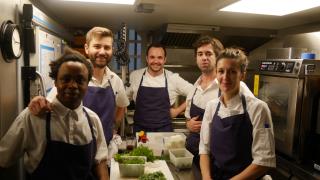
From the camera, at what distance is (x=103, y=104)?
1.90m

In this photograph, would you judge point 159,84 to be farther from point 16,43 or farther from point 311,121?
point 16,43

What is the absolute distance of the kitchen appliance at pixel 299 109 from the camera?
6.72 feet

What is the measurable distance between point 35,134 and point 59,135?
0.32ft

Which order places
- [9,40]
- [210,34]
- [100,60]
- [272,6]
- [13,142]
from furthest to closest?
[210,34], [272,6], [100,60], [9,40], [13,142]

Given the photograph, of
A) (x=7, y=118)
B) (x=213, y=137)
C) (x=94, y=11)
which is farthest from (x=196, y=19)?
(x=7, y=118)

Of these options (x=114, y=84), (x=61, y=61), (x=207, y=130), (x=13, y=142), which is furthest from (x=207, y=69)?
(x=13, y=142)

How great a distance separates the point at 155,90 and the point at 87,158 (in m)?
1.42

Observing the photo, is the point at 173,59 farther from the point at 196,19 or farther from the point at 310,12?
the point at 310,12

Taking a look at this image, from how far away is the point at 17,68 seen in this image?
1563 mm

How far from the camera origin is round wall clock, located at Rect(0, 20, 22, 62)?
53.8 inches

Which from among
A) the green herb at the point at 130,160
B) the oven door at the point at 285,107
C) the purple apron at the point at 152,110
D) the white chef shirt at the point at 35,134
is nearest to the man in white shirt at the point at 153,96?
the purple apron at the point at 152,110

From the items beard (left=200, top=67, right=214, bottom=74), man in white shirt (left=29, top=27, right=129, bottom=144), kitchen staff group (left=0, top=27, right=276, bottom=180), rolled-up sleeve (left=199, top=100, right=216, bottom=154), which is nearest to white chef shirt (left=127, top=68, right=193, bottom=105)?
kitchen staff group (left=0, top=27, right=276, bottom=180)

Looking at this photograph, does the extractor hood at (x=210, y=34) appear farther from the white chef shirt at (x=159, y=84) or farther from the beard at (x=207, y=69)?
the beard at (x=207, y=69)

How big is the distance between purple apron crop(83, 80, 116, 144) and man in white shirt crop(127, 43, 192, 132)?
0.70 m
